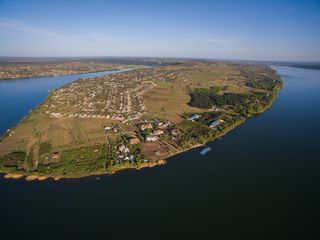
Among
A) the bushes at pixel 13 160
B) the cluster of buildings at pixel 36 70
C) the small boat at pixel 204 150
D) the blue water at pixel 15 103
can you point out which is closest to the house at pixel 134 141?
the small boat at pixel 204 150

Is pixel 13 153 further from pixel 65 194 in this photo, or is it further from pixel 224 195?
pixel 224 195

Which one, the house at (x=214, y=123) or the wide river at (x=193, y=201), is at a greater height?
the house at (x=214, y=123)

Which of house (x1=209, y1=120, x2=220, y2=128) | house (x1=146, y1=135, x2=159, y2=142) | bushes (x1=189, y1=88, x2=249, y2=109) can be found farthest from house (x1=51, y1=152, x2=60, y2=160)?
bushes (x1=189, y1=88, x2=249, y2=109)

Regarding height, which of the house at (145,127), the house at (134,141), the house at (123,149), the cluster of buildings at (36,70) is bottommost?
the house at (123,149)

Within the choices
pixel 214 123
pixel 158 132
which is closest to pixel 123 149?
pixel 158 132

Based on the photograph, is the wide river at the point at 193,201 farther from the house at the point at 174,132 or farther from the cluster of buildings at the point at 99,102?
the cluster of buildings at the point at 99,102

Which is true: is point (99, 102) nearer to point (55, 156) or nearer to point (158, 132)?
point (158, 132)
